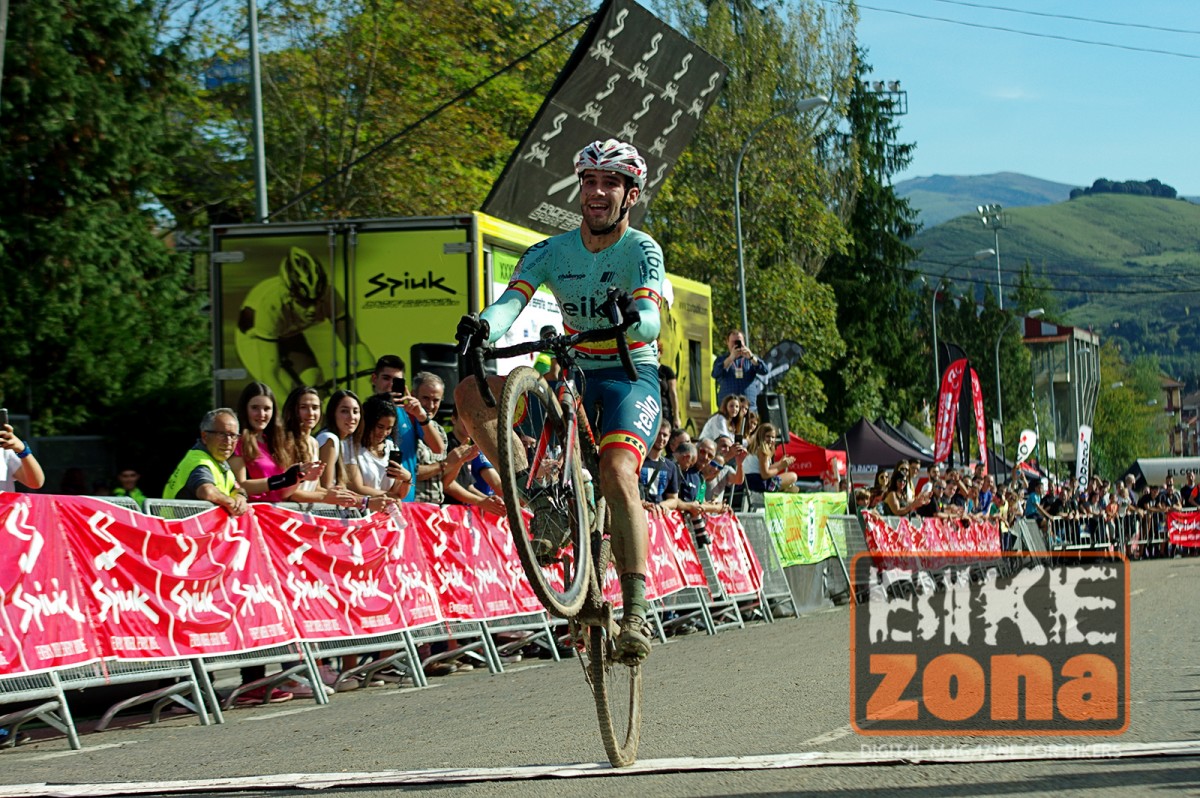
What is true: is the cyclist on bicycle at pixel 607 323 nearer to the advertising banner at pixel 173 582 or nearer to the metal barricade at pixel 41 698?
the metal barricade at pixel 41 698

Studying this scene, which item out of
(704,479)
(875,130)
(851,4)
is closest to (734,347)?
(704,479)

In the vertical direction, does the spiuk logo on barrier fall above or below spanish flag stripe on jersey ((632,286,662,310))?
below

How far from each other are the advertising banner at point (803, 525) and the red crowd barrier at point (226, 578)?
532 centimetres

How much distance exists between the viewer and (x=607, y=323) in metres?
7.30

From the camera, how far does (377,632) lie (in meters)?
11.7

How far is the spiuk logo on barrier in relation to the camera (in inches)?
315

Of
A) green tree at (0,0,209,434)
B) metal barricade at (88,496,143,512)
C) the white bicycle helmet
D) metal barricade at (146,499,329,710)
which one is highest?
green tree at (0,0,209,434)

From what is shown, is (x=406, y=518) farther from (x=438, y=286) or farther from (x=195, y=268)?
(x=195, y=268)

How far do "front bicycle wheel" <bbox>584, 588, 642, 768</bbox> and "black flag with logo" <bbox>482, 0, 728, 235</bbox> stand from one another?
15566 millimetres

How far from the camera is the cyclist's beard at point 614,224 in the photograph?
720 cm

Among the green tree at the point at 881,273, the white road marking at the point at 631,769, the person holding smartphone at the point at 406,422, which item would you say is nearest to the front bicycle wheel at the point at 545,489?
the white road marking at the point at 631,769

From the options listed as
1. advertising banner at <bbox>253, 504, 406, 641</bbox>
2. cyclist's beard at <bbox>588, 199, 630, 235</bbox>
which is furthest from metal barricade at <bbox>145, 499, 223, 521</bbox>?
cyclist's beard at <bbox>588, 199, 630, 235</bbox>

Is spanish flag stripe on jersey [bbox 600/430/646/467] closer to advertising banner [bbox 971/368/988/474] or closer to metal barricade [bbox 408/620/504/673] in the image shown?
metal barricade [bbox 408/620/504/673]

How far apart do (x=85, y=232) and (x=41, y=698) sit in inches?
758
